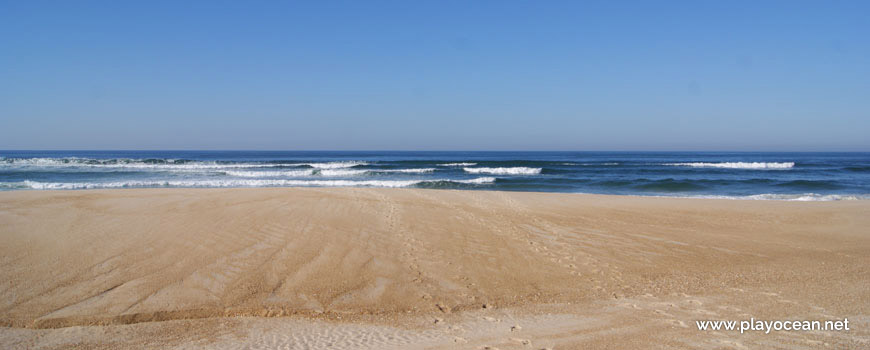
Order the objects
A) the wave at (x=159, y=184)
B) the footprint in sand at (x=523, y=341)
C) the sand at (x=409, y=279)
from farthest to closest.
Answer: the wave at (x=159, y=184) < the sand at (x=409, y=279) < the footprint in sand at (x=523, y=341)

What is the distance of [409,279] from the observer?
5480mm

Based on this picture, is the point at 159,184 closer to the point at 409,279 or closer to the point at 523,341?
the point at 409,279

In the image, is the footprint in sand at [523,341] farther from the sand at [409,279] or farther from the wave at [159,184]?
the wave at [159,184]

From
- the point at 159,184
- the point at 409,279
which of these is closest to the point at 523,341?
the point at 409,279

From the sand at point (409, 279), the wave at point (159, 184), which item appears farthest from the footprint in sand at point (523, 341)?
the wave at point (159, 184)

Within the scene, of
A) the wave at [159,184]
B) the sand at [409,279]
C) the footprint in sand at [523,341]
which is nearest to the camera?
the footprint in sand at [523,341]

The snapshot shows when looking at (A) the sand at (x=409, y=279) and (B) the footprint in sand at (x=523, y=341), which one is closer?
(B) the footprint in sand at (x=523, y=341)

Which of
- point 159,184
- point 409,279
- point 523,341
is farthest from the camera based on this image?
point 159,184

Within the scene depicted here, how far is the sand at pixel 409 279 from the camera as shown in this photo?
13.0 ft

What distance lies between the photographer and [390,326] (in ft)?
13.8

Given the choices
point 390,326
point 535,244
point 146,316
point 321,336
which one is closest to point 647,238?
point 535,244

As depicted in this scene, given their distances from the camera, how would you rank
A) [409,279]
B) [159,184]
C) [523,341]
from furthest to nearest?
[159,184], [409,279], [523,341]

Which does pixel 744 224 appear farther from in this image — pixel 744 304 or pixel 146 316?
pixel 146 316

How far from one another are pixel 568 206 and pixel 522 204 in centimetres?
116
